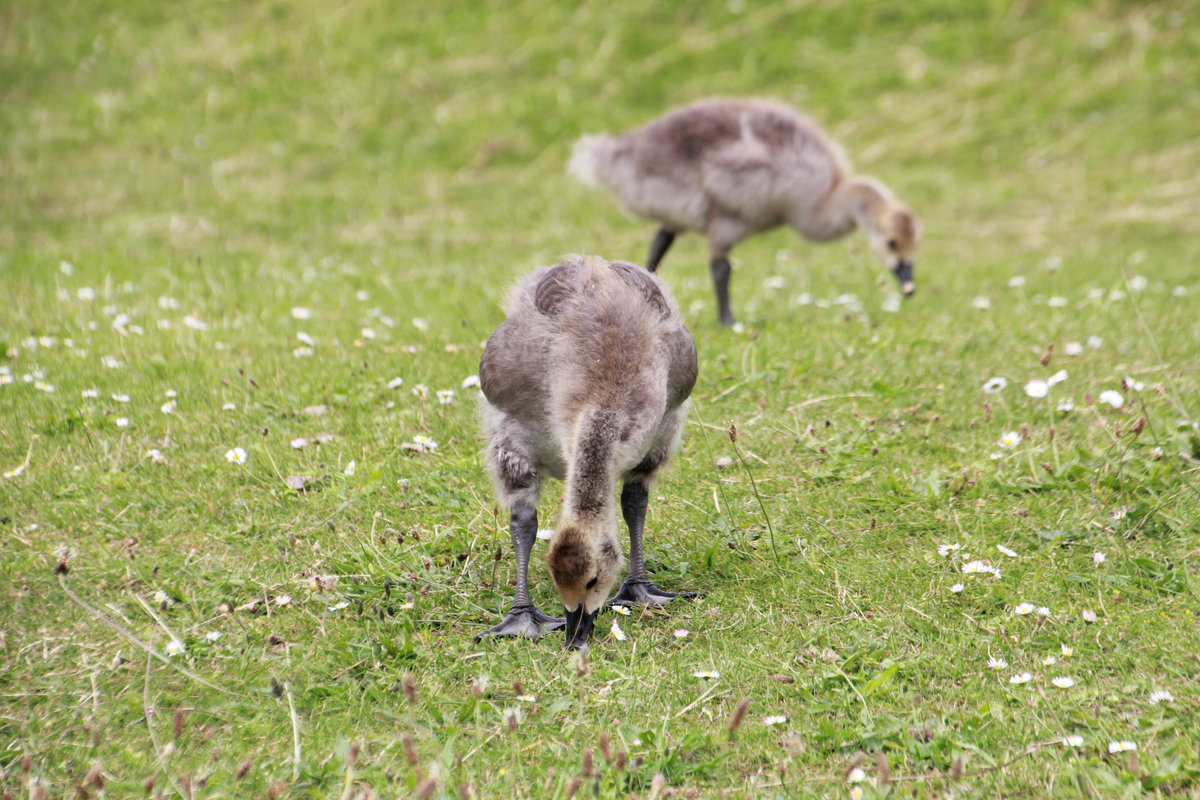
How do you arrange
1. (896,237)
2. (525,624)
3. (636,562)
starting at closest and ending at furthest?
(525,624)
(636,562)
(896,237)

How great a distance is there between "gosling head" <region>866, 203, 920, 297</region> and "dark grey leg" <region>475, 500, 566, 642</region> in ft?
18.2

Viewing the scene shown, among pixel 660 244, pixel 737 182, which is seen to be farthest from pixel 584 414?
pixel 660 244

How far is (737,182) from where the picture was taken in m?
9.23

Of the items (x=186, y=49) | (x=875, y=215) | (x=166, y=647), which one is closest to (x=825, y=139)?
(x=875, y=215)

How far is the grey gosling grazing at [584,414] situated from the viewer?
4.25 m

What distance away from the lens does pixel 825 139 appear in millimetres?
10148

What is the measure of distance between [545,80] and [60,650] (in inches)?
485

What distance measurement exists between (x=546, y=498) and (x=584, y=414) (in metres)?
1.53

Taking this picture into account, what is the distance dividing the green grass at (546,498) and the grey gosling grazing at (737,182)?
594 millimetres

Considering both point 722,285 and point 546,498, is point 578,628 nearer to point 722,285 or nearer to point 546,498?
point 546,498

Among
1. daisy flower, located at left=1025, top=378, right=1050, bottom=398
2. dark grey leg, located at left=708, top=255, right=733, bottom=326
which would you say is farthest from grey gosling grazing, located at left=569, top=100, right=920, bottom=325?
daisy flower, located at left=1025, top=378, right=1050, bottom=398

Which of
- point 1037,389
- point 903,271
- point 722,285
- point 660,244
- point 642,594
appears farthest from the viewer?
point 660,244

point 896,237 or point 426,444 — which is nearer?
point 426,444

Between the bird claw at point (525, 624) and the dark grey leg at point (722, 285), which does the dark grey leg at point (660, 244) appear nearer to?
the dark grey leg at point (722, 285)
